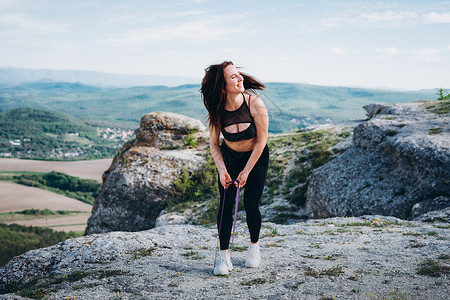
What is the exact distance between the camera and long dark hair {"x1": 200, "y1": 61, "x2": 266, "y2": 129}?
5.76 m

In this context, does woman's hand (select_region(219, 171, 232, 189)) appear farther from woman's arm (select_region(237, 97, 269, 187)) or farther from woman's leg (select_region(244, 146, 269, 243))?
woman's leg (select_region(244, 146, 269, 243))

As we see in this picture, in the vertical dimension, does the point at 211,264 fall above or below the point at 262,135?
below

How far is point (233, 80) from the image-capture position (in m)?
5.71

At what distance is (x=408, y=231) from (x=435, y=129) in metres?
7.04

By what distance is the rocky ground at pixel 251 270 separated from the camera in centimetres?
514

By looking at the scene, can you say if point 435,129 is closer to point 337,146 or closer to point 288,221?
point 337,146

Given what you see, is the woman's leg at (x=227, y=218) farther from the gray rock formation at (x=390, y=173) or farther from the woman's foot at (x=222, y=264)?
the gray rock formation at (x=390, y=173)

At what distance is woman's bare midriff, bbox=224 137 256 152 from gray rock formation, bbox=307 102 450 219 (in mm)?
7607

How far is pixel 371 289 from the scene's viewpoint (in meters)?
4.96

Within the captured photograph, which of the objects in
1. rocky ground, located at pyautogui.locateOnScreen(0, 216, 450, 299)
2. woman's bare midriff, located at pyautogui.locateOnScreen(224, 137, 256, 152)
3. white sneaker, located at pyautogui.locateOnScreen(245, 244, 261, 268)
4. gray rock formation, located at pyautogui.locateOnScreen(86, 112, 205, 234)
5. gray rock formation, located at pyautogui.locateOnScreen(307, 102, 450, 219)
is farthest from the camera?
gray rock formation, located at pyautogui.locateOnScreen(86, 112, 205, 234)

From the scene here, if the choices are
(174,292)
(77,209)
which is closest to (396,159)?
(174,292)

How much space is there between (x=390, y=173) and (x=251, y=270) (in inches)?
349

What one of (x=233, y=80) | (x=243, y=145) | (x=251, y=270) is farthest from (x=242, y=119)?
(x=251, y=270)

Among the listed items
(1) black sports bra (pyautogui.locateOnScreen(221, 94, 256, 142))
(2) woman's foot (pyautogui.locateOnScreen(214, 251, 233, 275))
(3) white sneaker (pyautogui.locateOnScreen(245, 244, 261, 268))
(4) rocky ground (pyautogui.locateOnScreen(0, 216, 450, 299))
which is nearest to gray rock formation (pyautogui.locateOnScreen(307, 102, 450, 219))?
(4) rocky ground (pyautogui.locateOnScreen(0, 216, 450, 299))
